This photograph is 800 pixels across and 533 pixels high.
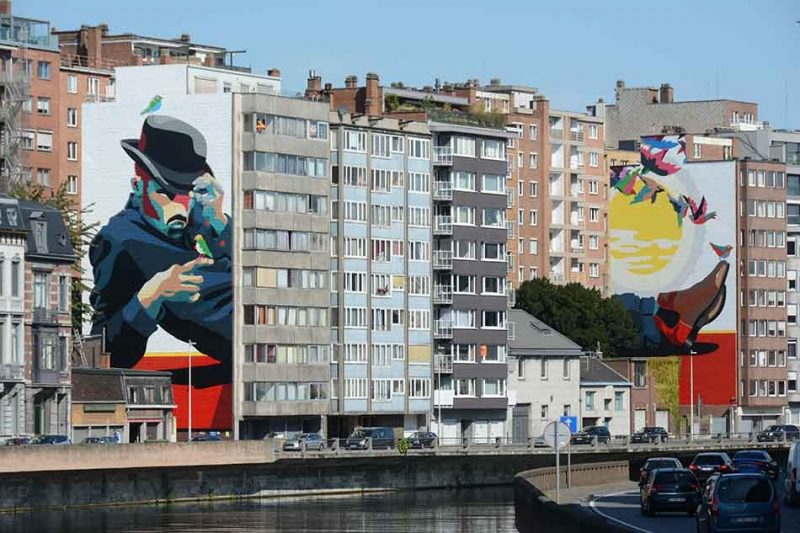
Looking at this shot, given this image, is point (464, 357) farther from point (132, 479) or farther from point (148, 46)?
point (132, 479)

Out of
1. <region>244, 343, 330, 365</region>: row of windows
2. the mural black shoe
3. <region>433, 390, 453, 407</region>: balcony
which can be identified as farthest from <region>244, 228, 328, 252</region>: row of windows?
the mural black shoe

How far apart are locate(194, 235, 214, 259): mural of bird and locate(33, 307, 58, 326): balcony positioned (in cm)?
2626

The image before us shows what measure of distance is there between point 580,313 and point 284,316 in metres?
41.2

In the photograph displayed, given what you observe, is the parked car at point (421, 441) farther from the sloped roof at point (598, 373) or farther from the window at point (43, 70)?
the window at point (43, 70)

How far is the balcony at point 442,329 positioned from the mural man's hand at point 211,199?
21.5 m

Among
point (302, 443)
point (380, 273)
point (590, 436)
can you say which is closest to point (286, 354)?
point (380, 273)

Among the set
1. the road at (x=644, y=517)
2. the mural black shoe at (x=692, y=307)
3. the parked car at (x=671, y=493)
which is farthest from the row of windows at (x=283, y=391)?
the parked car at (x=671, y=493)

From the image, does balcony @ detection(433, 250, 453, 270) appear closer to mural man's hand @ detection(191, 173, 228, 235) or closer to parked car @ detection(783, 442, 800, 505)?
mural man's hand @ detection(191, 173, 228, 235)

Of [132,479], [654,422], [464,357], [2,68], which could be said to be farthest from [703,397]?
[132,479]

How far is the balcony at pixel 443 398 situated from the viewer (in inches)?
6471

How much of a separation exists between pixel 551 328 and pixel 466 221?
49.7ft

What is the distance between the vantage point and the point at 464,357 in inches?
6585

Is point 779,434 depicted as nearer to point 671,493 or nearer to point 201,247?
point 201,247

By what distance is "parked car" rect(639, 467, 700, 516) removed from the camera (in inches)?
3024
